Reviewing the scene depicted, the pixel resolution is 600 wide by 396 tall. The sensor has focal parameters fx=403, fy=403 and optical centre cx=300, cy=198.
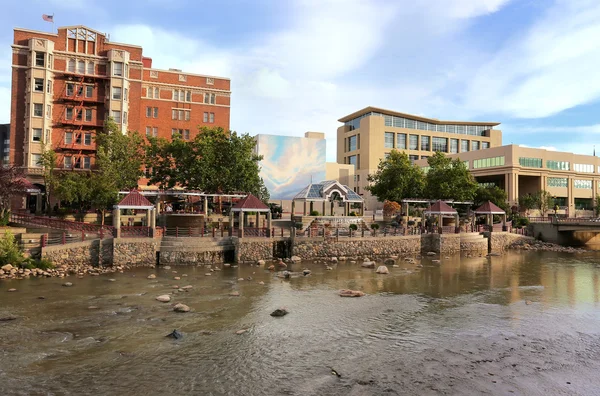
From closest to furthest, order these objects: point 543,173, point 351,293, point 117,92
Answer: point 351,293 < point 117,92 < point 543,173

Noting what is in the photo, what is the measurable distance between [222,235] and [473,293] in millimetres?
18280

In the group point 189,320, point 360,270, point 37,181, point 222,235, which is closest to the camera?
point 189,320

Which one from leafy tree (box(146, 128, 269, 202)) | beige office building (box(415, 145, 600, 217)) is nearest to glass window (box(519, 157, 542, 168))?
beige office building (box(415, 145, 600, 217))

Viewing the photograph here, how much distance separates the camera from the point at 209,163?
1500 inches

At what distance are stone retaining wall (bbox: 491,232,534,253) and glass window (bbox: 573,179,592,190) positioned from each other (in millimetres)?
34332

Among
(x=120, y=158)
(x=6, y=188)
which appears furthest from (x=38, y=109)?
(x=6, y=188)

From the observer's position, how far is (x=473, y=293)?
72.6 feet

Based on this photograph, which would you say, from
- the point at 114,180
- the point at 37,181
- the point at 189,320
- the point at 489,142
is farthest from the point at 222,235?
the point at 489,142

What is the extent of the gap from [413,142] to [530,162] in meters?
27.5

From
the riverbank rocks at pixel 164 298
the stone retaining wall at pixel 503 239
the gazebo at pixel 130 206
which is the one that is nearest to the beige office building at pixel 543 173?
the stone retaining wall at pixel 503 239

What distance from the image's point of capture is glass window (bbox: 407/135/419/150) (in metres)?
90.6

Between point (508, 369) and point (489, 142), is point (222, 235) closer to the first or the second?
point (508, 369)

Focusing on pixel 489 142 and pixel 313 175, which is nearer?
pixel 313 175

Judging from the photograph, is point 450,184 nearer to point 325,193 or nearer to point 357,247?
point 325,193
